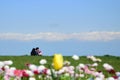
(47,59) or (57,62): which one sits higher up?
(57,62)

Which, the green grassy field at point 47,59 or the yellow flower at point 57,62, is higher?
the yellow flower at point 57,62

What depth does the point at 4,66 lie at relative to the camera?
7.70 m

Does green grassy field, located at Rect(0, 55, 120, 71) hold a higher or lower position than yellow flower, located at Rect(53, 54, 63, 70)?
lower

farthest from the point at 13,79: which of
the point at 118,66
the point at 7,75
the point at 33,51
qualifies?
the point at 33,51

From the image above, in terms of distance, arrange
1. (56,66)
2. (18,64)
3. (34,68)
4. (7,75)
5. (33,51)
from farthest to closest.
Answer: (33,51), (18,64), (7,75), (34,68), (56,66)

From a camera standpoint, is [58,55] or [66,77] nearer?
[58,55]

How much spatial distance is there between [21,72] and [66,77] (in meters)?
0.94

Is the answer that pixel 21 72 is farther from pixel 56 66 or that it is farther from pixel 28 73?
pixel 56 66

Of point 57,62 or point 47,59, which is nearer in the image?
point 57,62

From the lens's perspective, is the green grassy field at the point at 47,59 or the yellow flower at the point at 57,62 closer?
the yellow flower at the point at 57,62

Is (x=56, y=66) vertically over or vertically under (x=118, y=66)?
over

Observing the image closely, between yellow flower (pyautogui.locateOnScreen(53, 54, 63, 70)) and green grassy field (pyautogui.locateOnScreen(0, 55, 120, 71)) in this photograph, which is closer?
yellow flower (pyautogui.locateOnScreen(53, 54, 63, 70))

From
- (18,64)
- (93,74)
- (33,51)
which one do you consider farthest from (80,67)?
(33,51)

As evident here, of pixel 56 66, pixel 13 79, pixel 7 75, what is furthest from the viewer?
pixel 13 79
